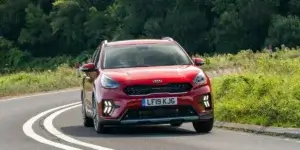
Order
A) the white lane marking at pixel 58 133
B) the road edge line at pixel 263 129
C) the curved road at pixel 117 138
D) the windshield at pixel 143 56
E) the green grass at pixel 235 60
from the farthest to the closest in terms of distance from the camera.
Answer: the green grass at pixel 235 60, the windshield at pixel 143 56, the road edge line at pixel 263 129, the white lane marking at pixel 58 133, the curved road at pixel 117 138

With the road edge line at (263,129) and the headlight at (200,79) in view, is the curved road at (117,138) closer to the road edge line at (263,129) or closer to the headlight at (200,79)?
the road edge line at (263,129)

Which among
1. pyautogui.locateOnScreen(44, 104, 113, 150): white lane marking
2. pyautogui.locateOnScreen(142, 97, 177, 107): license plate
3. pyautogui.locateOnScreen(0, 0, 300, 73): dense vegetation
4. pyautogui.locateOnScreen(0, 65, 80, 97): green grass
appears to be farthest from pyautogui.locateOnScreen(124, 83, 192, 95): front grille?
pyautogui.locateOnScreen(0, 0, 300, 73): dense vegetation

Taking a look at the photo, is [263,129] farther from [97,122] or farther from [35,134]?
[35,134]

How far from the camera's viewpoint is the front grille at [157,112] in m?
13.0

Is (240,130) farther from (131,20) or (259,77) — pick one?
(131,20)

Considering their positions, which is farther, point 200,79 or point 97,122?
point 97,122

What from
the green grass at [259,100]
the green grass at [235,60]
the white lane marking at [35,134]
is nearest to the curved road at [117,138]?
the white lane marking at [35,134]

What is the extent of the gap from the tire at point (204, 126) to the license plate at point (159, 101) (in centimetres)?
75

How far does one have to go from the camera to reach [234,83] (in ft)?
59.6

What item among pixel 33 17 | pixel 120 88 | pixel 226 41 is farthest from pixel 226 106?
pixel 33 17

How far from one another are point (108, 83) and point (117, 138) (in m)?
0.88

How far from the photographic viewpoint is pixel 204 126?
1357 cm

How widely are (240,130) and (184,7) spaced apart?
64.0m

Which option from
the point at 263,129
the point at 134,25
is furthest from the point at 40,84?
the point at 134,25
